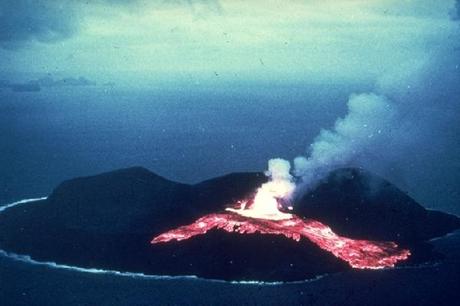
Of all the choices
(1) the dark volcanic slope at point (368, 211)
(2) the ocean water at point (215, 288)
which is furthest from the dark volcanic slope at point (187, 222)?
(2) the ocean water at point (215, 288)

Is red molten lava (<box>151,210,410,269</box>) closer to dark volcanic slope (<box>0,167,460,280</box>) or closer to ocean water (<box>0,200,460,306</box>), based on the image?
dark volcanic slope (<box>0,167,460,280</box>)

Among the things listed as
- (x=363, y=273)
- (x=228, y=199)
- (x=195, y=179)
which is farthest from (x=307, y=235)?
(x=195, y=179)

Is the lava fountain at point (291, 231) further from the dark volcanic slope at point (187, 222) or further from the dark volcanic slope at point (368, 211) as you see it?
the dark volcanic slope at point (368, 211)

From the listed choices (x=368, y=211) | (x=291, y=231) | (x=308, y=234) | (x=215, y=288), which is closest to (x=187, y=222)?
(x=291, y=231)

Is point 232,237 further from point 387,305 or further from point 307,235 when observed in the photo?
point 387,305

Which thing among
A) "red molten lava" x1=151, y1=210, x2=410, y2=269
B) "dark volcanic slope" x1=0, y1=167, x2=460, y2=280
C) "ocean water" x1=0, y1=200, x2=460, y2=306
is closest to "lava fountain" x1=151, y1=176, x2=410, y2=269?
"red molten lava" x1=151, y1=210, x2=410, y2=269
